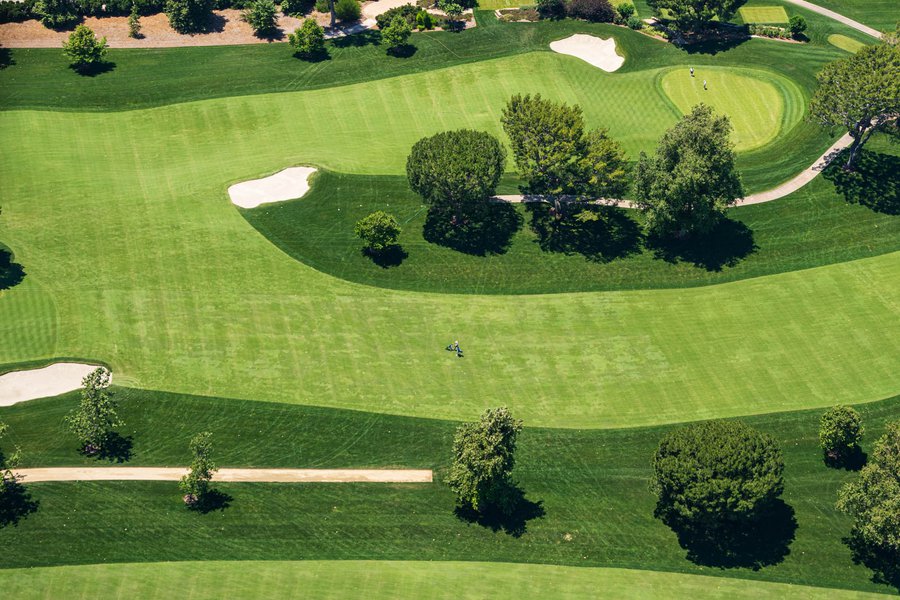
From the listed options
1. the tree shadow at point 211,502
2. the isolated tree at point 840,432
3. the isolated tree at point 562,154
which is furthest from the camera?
the isolated tree at point 562,154

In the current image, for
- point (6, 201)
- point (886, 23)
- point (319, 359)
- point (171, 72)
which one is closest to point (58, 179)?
point (6, 201)

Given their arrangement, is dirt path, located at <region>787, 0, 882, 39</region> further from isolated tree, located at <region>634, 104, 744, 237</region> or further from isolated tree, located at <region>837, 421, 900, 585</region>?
isolated tree, located at <region>837, 421, 900, 585</region>

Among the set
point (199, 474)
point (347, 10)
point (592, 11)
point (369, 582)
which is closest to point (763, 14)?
point (592, 11)

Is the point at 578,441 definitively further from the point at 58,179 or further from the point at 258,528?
the point at 58,179

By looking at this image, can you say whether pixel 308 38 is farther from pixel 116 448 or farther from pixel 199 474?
pixel 199 474

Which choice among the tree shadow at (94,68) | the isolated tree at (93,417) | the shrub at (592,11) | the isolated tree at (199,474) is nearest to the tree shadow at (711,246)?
the shrub at (592,11)

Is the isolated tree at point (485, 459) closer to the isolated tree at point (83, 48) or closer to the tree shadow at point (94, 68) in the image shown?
the tree shadow at point (94, 68)

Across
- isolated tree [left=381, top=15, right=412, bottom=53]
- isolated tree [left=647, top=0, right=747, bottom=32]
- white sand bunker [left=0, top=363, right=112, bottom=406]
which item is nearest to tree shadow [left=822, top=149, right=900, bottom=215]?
isolated tree [left=647, top=0, right=747, bottom=32]
